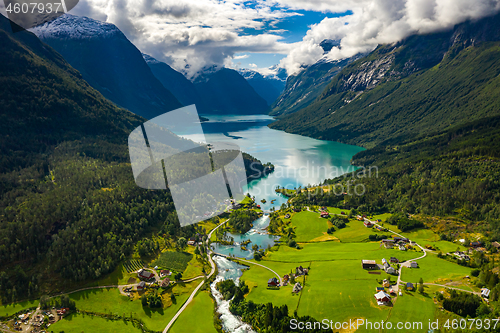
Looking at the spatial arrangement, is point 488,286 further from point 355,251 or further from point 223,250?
point 223,250

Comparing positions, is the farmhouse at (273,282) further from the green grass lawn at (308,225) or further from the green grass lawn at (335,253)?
the green grass lawn at (308,225)

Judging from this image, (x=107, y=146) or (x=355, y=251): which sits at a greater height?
(x=107, y=146)

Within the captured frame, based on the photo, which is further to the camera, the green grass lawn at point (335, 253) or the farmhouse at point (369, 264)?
the green grass lawn at point (335, 253)

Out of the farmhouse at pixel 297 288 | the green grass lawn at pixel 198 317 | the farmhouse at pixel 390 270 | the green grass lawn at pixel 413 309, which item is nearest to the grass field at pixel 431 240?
the farmhouse at pixel 390 270

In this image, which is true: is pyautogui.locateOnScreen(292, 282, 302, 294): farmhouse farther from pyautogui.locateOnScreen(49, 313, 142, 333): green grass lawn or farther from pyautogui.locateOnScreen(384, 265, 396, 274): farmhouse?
pyautogui.locateOnScreen(49, 313, 142, 333): green grass lawn

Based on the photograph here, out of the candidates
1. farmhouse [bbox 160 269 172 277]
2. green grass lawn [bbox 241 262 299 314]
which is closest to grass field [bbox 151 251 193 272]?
farmhouse [bbox 160 269 172 277]

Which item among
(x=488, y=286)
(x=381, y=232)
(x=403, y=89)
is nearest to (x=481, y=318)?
(x=488, y=286)

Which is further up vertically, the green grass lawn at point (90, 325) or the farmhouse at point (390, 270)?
the farmhouse at point (390, 270)
